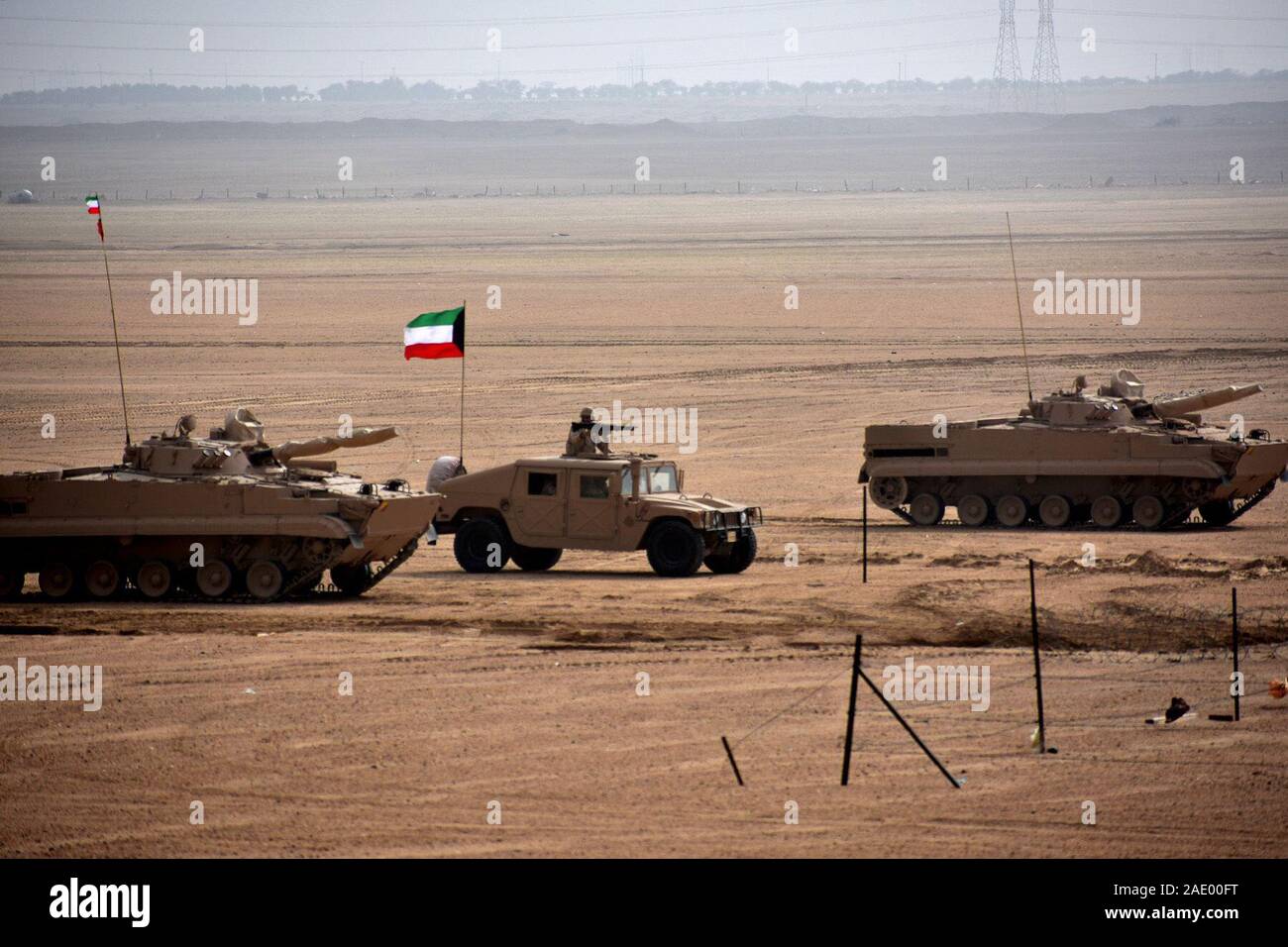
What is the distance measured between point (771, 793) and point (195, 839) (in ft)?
12.7

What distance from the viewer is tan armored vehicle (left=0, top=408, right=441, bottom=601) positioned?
22531mm

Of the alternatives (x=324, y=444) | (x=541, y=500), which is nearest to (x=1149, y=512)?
(x=541, y=500)

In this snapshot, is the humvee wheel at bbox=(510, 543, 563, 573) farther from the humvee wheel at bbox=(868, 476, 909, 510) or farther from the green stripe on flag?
the humvee wheel at bbox=(868, 476, 909, 510)

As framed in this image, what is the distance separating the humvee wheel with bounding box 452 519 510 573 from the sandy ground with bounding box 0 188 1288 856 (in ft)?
0.99

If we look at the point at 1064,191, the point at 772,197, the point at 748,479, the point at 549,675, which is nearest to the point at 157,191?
the point at 772,197

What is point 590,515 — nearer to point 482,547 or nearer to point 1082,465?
point 482,547

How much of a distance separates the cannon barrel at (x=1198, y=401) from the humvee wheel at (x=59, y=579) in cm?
1527

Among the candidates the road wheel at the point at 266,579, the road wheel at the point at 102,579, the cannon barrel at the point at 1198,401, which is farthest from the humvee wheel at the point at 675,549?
the cannon barrel at the point at 1198,401

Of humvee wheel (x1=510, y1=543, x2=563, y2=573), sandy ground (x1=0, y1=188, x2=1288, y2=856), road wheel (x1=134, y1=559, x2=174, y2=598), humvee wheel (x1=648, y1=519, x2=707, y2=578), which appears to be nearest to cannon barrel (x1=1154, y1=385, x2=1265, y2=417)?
sandy ground (x1=0, y1=188, x2=1288, y2=856)

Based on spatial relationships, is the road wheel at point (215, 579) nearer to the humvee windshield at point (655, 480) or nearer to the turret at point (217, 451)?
the turret at point (217, 451)

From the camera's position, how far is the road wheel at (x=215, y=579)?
2281 centimetres

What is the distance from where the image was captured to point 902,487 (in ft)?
97.4

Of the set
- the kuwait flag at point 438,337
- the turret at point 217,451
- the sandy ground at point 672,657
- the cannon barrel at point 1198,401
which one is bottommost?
the sandy ground at point 672,657
